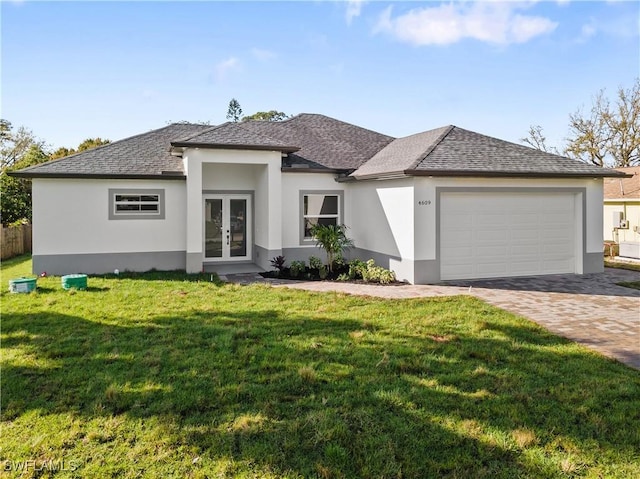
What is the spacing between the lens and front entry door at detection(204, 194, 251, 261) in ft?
53.0

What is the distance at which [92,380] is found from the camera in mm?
5477

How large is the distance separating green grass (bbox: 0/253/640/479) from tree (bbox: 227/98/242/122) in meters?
48.9

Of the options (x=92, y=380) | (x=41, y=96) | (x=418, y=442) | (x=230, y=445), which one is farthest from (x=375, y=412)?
(x=41, y=96)

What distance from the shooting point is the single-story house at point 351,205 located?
498 inches

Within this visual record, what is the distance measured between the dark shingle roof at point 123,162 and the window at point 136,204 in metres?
0.58

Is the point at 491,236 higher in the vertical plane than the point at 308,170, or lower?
lower

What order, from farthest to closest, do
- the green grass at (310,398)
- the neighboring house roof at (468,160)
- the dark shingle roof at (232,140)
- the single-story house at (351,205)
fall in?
the dark shingle roof at (232,140)
the single-story house at (351,205)
the neighboring house roof at (468,160)
the green grass at (310,398)

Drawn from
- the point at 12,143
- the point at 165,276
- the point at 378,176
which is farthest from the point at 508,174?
the point at 12,143

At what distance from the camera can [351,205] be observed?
630 inches

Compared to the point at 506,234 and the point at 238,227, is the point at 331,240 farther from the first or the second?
the point at 506,234

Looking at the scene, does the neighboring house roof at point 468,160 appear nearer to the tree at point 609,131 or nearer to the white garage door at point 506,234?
the white garage door at point 506,234

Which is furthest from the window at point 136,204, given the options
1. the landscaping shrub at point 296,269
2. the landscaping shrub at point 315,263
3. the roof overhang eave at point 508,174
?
the roof overhang eave at point 508,174

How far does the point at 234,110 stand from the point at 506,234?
155ft

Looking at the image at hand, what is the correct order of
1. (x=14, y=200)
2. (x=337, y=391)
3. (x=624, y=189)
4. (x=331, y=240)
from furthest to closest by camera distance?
(x=624, y=189) < (x=14, y=200) < (x=331, y=240) < (x=337, y=391)
